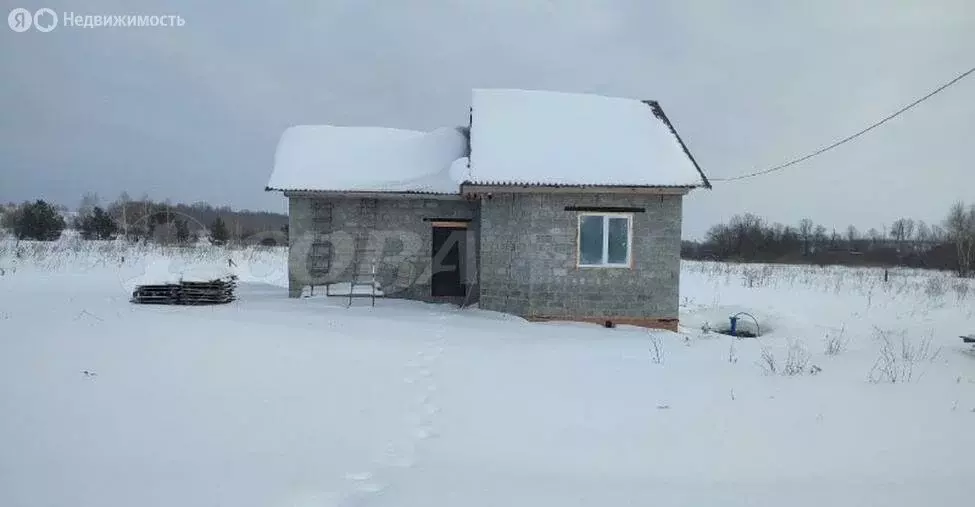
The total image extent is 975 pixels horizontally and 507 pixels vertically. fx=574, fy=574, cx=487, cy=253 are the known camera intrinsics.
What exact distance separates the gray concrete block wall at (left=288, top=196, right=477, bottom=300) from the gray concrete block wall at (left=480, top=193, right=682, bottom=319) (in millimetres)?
1621

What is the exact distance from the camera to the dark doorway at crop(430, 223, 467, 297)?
43.4 feet

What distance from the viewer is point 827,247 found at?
193 ft

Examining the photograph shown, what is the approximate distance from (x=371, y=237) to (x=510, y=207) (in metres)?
3.40

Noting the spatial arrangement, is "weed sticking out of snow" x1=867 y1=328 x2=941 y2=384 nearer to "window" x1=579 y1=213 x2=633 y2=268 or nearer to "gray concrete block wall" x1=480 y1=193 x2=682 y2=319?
"gray concrete block wall" x1=480 y1=193 x2=682 y2=319

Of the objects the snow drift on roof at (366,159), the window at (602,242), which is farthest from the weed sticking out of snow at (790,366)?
the snow drift on roof at (366,159)

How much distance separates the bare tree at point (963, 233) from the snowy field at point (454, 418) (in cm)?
2872

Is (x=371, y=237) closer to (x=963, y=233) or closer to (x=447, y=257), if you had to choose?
(x=447, y=257)

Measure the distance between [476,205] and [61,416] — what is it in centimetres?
950

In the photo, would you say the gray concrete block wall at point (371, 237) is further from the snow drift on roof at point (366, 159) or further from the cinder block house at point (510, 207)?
the snow drift on roof at point (366, 159)

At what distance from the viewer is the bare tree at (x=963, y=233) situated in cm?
3171

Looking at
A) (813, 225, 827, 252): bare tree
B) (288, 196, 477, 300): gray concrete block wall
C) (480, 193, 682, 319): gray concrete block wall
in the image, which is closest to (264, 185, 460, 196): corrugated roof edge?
(288, 196, 477, 300): gray concrete block wall

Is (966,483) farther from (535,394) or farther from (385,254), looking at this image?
(385,254)

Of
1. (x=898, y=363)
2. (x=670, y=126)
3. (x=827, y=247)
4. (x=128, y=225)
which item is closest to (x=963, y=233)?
(x=827, y=247)

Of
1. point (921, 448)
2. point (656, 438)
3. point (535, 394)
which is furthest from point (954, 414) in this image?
point (535, 394)
